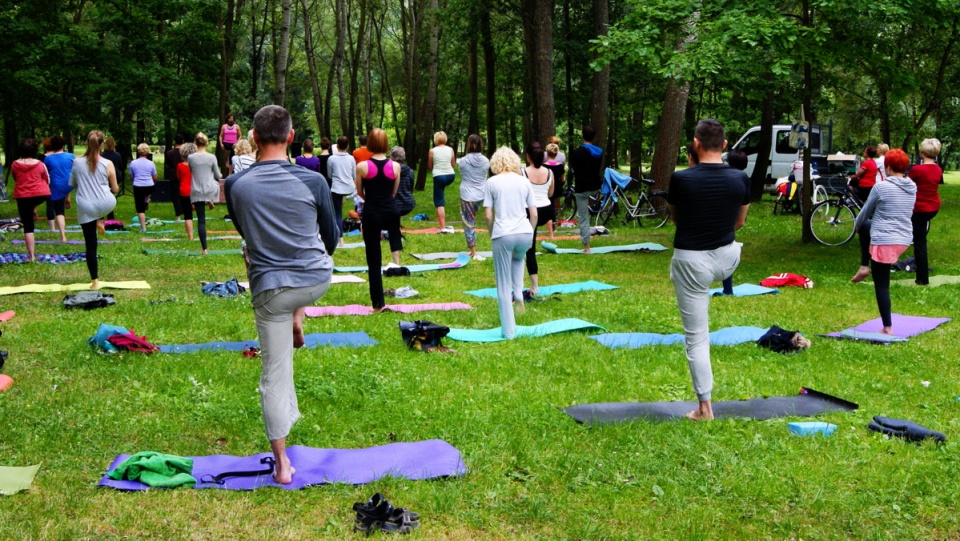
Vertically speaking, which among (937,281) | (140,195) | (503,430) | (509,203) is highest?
(140,195)

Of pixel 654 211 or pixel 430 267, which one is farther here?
pixel 654 211

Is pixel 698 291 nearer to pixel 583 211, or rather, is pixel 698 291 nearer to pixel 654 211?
pixel 583 211

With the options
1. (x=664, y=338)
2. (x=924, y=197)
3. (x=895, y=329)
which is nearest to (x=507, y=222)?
(x=664, y=338)

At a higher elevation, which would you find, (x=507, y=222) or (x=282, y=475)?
(x=507, y=222)

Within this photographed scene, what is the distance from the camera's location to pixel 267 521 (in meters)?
4.73

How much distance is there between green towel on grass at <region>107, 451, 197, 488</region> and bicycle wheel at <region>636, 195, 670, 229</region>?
1658 centimetres

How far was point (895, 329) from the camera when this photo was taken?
9.91 meters

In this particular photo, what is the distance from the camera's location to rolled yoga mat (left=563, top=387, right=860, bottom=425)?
21.6ft

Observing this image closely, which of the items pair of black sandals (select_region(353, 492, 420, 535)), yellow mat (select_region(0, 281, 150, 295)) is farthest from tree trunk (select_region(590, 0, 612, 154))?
pair of black sandals (select_region(353, 492, 420, 535))

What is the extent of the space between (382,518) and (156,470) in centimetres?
144

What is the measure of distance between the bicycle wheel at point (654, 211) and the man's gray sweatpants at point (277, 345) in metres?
16.6

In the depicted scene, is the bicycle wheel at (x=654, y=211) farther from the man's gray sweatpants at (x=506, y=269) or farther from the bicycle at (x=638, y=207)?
the man's gray sweatpants at (x=506, y=269)

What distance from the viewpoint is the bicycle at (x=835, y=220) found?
56.9ft

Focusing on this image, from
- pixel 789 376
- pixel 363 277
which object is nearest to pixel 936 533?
pixel 789 376
